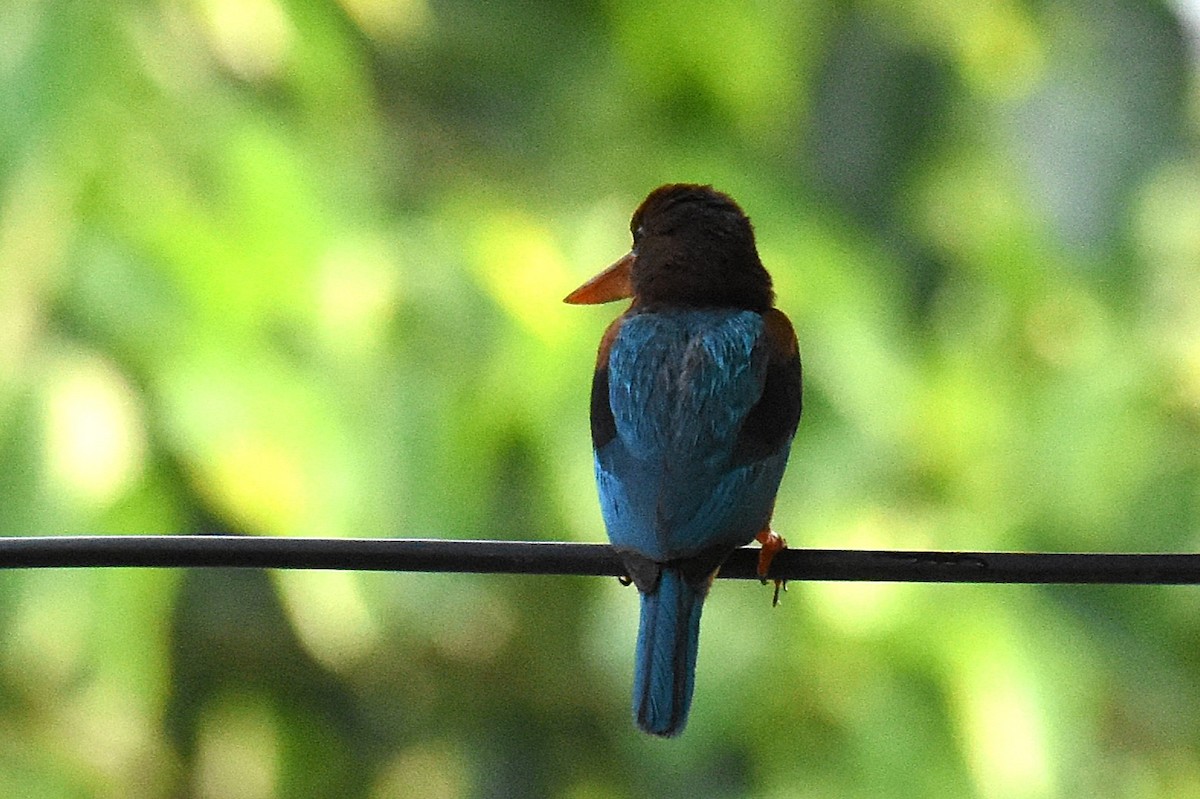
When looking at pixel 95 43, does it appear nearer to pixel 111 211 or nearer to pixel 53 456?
pixel 111 211

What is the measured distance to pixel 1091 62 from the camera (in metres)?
3.27

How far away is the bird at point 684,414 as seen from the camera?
7.85ft

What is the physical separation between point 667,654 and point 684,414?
422mm

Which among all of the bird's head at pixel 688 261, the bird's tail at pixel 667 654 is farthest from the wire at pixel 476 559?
the bird's head at pixel 688 261

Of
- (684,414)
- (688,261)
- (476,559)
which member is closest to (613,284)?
(688,261)

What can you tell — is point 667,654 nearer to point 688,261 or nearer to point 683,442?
point 683,442

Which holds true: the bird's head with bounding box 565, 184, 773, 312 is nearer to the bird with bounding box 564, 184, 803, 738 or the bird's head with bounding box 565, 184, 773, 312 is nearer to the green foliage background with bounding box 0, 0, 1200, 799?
the bird with bounding box 564, 184, 803, 738

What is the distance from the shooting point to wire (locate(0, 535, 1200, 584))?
1.71 m

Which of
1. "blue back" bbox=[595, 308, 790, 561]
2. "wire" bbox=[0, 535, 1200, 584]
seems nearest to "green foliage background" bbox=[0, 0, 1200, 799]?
"blue back" bbox=[595, 308, 790, 561]

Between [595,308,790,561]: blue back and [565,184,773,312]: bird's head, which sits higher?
[565,184,773,312]: bird's head

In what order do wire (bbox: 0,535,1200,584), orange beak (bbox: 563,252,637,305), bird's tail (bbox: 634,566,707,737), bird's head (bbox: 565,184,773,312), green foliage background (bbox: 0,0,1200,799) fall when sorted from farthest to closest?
orange beak (bbox: 563,252,637,305) → bird's head (bbox: 565,184,773,312) → green foliage background (bbox: 0,0,1200,799) → bird's tail (bbox: 634,566,707,737) → wire (bbox: 0,535,1200,584)

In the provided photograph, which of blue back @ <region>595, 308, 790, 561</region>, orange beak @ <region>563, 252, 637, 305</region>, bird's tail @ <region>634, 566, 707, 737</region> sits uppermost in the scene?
orange beak @ <region>563, 252, 637, 305</region>

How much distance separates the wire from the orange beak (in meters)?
1.44

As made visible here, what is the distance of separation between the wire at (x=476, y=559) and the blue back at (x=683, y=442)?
1.85 feet
